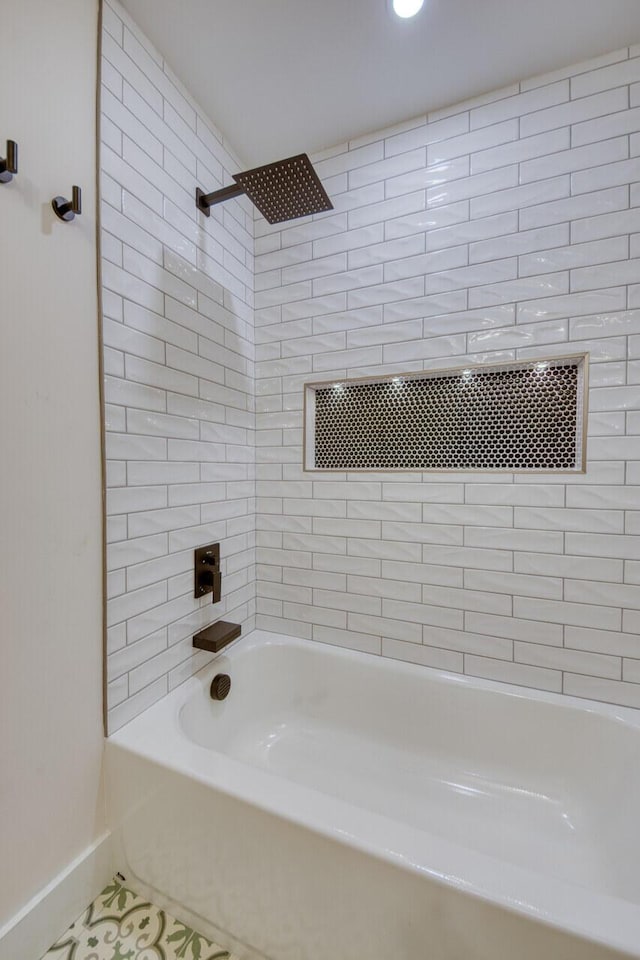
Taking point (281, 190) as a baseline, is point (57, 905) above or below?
below

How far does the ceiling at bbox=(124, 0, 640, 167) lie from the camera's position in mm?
1192

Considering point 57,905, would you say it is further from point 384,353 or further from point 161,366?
point 384,353

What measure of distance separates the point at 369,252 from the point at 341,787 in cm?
213

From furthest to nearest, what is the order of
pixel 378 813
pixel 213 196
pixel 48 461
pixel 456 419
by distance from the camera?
1. pixel 456 419
2. pixel 213 196
3. pixel 378 813
4. pixel 48 461

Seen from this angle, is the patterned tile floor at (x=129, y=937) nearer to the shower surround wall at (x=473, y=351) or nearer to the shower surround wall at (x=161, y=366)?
the shower surround wall at (x=161, y=366)

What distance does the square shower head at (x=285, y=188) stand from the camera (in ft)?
4.01

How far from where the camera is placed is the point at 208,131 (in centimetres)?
157

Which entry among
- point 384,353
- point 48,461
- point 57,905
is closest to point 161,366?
point 48,461

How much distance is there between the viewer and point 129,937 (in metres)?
1.05

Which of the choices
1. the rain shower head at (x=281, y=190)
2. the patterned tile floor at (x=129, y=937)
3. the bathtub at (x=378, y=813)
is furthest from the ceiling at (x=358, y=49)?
the patterned tile floor at (x=129, y=937)

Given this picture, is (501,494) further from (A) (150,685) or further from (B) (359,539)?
(A) (150,685)

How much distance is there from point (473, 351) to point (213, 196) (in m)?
1.14

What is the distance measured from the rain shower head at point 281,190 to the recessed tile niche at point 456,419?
25.8 inches

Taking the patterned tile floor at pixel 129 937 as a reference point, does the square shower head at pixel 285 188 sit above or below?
above
